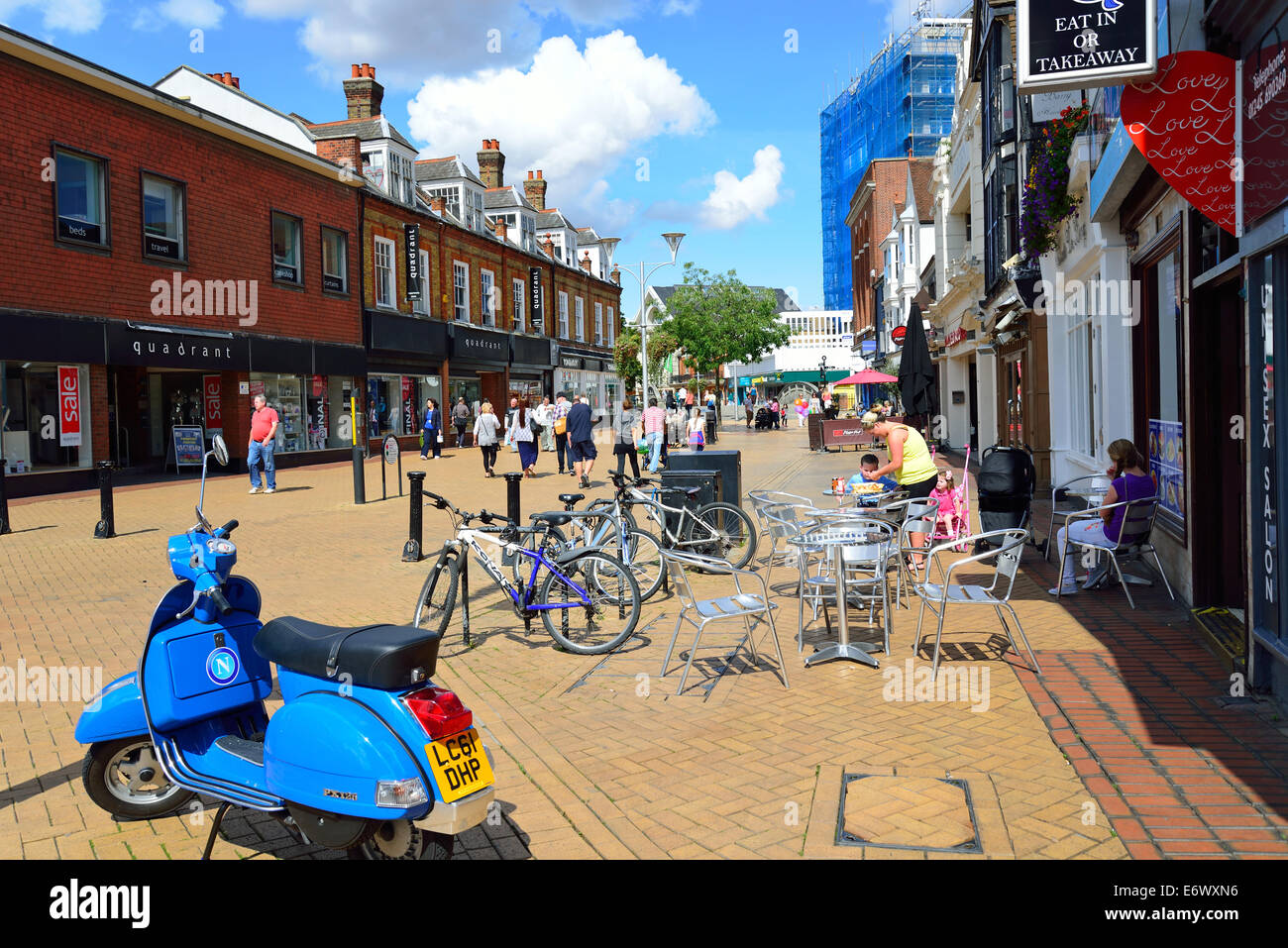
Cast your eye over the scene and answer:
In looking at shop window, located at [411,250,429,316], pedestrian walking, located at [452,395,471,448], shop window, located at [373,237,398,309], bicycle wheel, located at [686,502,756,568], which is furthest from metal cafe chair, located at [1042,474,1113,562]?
shop window, located at [411,250,429,316]

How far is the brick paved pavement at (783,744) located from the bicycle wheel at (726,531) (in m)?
1.59

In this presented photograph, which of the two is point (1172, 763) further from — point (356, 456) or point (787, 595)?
point (356, 456)

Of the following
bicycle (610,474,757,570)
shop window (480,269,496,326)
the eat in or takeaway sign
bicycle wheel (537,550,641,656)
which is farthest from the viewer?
shop window (480,269,496,326)

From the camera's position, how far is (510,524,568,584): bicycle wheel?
7.27 m

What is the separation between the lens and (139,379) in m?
23.5

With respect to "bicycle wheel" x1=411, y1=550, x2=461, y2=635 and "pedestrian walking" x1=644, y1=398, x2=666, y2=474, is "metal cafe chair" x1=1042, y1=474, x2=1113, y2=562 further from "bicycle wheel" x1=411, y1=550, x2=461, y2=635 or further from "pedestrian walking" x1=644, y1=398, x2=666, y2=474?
"pedestrian walking" x1=644, y1=398, x2=666, y2=474

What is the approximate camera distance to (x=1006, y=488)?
945 centimetres

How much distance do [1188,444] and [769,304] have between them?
142ft

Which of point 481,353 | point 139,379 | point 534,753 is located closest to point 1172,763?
point 534,753

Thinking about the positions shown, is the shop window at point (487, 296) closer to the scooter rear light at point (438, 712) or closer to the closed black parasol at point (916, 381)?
the closed black parasol at point (916, 381)

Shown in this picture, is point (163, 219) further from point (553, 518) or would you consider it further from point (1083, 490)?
point (1083, 490)

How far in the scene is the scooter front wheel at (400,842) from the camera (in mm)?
3371

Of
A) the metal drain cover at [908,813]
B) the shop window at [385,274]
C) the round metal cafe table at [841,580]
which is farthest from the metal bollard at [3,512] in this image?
the shop window at [385,274]

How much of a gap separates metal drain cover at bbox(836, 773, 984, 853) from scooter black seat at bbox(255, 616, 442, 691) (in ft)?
5.65
